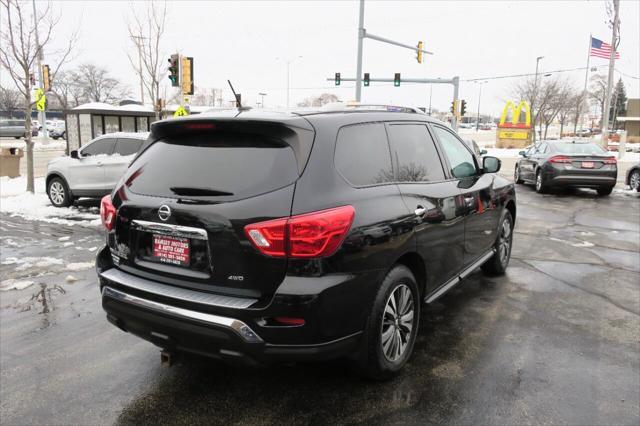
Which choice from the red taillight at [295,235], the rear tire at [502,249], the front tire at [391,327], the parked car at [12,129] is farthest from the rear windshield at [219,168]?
the parked car at [12,129]

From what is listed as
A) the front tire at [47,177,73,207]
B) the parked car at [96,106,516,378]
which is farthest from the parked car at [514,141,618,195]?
the front tire at [47,177,73,207]

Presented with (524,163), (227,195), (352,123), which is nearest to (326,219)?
(227,195)

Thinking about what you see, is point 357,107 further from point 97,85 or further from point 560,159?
point 97,85

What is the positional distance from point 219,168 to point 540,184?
42.7 ft

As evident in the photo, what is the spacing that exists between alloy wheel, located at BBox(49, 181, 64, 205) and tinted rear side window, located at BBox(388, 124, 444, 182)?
944 cm

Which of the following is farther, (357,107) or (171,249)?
(357,107)

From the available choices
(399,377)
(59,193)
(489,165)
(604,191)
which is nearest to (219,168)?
(399,377)

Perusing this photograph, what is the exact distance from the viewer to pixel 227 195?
2.79 metres

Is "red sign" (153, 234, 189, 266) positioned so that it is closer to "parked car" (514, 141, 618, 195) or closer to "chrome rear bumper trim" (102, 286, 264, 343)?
"chrome rear bumper trim" (102, 286, 264, 343)

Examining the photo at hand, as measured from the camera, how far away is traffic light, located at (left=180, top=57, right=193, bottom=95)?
16.4 meters

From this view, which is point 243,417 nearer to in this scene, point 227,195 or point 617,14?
point 227,195

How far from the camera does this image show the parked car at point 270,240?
8.80ft

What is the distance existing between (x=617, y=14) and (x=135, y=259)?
31.9 m

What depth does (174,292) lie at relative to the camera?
2893mm
